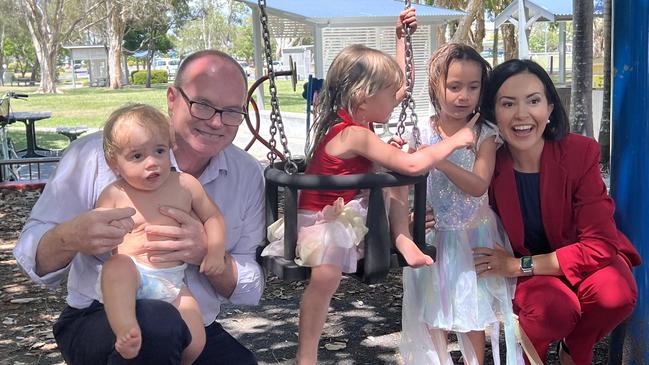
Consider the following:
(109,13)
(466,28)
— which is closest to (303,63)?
(109,13)

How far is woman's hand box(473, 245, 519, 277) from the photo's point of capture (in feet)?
9.25

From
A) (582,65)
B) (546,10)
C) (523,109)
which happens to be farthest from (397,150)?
(546,10)

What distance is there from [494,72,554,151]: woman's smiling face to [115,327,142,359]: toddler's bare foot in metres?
1.51

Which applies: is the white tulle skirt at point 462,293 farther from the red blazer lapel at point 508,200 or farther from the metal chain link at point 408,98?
the metal chain link at point 408,98

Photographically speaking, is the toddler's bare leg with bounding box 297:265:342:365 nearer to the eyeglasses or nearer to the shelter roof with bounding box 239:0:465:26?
the eyeglasses

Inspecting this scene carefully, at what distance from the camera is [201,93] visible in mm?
2412

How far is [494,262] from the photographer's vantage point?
2832mm

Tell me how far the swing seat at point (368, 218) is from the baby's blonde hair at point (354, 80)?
0.99 ft

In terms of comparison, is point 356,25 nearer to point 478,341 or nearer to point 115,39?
point 478,341

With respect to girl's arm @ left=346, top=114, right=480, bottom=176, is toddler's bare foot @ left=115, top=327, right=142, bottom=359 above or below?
below

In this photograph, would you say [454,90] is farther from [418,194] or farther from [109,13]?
[109,13]

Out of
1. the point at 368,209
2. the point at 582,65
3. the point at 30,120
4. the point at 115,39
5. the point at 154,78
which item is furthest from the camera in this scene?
the point at 154,78

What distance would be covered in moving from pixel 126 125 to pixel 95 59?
47.4 m

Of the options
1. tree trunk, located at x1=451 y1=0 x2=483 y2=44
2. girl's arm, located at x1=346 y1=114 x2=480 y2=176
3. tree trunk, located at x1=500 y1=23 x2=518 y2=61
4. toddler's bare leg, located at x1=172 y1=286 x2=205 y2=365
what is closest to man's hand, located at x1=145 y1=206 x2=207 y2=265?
toddler's bare leg, located at x1=172 y1=286 x2=205 y2=365
